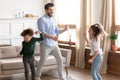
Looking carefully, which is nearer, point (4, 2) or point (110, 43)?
point (110, 43)

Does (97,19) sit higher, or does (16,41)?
(97,19)

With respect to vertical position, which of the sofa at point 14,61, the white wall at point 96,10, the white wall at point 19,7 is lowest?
the sofa at point 14,61

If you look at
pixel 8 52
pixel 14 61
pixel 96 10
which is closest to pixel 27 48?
pixel 14 61

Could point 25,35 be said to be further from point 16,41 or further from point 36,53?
point 16,41

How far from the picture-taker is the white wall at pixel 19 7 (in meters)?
7.75

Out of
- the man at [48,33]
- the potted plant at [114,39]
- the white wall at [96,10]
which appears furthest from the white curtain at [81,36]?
the man at [48,33]

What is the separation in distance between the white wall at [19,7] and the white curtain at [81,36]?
2.27 meters

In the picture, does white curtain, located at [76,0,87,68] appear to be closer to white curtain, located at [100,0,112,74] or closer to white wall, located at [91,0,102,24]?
white wall, located at [91,0,102,24]

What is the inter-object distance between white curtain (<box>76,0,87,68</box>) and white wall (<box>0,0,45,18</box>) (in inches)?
89.6

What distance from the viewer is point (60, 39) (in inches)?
323

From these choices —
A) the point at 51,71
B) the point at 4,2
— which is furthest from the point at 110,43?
the point at 4,2

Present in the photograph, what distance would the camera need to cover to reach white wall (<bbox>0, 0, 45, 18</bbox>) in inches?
305

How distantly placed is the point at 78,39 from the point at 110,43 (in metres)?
1.16

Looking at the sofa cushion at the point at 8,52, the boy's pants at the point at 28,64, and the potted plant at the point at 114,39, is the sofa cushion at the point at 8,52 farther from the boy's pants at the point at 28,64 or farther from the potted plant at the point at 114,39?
the potted plant at the point at 114,39
